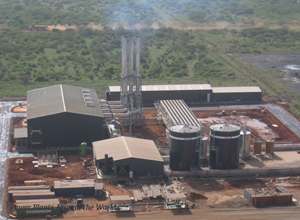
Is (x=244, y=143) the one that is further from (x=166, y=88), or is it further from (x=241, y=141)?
(x=166, y=88)

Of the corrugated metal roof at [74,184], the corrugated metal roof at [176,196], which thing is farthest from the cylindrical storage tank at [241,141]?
the corrugated metal roof at [74,184]

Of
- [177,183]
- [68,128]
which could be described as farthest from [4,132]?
[177,183]

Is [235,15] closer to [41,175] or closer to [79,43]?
[79,43]

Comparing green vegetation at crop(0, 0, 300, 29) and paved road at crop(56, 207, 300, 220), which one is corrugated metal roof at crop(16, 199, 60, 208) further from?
green vegetation at crop(0, 0, 300, 29)

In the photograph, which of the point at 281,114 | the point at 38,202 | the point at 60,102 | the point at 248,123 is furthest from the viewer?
the point at 281,114

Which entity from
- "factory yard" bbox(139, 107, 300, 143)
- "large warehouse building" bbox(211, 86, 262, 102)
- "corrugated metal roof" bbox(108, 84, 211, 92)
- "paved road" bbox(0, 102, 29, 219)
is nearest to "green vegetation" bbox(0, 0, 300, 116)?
"large warehouse building" bbox(211, 86, 262, 102)

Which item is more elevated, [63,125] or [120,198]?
[63,125]
